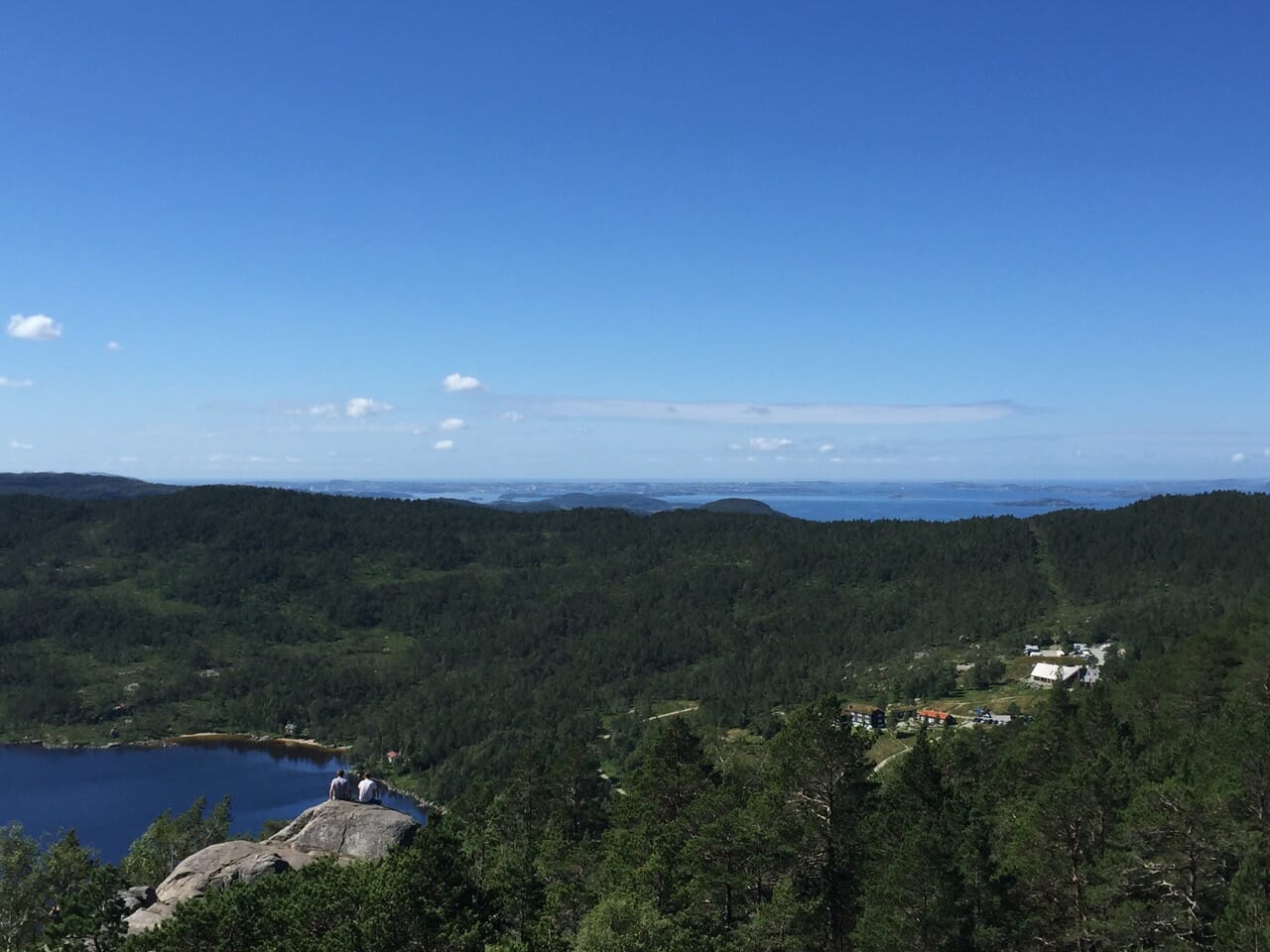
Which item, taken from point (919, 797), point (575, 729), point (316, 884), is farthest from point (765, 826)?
point (575, 729)

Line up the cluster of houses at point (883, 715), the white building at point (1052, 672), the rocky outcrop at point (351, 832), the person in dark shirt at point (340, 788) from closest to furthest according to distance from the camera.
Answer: the rocky outcrop at point (351, 832) < the person in dark shirt at point (340, 788) < the cluster of houses at point (883, 715) < the white building at point (1052, 672)

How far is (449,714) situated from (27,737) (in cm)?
10039

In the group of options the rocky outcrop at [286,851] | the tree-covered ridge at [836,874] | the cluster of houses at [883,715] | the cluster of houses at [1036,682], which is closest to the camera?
the tree-covered ridge at [836,874]

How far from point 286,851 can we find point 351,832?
2712mm

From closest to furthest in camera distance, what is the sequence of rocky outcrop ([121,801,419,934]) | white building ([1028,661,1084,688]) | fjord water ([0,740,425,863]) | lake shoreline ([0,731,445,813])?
rocky outcrop ([121,801,419,934]) → fjord water ([0,740,425,863]) → white building ([1028,661,1084,688]) → lake shoreline ([0,731,445,813])

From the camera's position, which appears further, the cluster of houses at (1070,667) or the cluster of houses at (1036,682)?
the cluster of houses at (1070,667)

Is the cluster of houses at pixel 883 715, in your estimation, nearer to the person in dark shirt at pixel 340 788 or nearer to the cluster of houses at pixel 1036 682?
the cluster of houses at pixel 1036 682

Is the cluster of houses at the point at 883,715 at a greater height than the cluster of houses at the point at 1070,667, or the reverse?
the cluster of houses at the point at 1070,667

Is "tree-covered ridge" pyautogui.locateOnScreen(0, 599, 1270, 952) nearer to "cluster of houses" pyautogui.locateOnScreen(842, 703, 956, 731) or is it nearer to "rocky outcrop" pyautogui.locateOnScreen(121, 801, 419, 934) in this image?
"rocky outcrop" pyautogui.locateOnScreen(121, 801, 419, 934)

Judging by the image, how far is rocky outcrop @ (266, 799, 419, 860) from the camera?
3612 centimetres

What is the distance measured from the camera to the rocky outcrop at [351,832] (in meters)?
36.1

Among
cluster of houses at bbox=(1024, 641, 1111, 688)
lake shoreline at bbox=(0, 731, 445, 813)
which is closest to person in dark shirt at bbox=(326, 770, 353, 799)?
cluster of houses at bbox=(1024, 641, 1111, 688)

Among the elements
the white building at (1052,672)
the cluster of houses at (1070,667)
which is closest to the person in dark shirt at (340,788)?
the cluster of houses at (1070,667)

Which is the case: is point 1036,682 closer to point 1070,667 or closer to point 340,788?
point 1070,667
